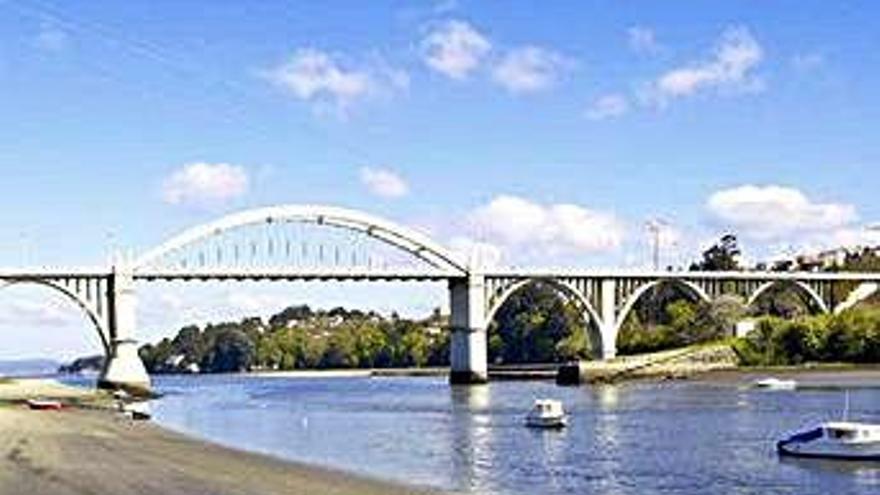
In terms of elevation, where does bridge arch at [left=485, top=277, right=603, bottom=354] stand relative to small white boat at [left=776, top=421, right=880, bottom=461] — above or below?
above

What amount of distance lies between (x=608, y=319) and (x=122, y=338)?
52721 millimetres

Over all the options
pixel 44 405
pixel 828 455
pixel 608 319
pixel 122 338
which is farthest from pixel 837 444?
pixel 608 319

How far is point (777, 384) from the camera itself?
118 m

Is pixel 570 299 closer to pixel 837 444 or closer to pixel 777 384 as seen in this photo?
pixel 777 384

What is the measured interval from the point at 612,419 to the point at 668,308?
112 m

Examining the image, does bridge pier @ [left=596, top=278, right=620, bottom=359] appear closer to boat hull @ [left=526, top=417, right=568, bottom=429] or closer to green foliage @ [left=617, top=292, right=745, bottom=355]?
green foliage @ [left=617, top=292, right=745, bottom=355]

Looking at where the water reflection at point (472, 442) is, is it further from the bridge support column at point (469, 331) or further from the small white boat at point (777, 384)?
the bridge support column at point (469, 331)

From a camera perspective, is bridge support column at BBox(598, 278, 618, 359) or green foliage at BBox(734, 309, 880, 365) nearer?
green foliage at BBox(734, 309, 880, 365)

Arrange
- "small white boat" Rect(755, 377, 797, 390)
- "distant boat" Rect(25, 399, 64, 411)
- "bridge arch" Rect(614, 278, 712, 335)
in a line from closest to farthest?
"distant boat" Rect(25, 399, 64, 411) < "small white boat" Rect(755, 377, 797, 390) < "bridge arch" Rect(614, 278, 712, 335)

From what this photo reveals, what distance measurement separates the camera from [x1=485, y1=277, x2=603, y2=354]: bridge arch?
15750 centimetres

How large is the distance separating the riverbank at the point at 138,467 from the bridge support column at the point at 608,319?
88.1 meters

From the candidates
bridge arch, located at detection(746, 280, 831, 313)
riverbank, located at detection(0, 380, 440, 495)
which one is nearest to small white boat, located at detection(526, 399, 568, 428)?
riverbank, located at detection(0, 380, 440, 495)

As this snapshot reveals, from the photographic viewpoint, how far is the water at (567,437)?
46969 millimetres

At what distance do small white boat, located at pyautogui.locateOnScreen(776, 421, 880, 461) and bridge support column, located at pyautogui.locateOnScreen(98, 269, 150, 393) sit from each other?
3350 inches
